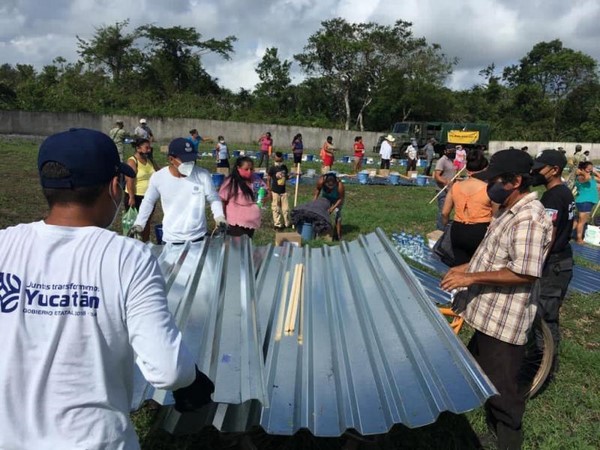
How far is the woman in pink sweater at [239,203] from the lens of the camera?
5527 millimetres

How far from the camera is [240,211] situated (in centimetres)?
554

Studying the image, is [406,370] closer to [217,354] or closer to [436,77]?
[217,354]

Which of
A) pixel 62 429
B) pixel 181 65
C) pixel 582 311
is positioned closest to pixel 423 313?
pixel 62 429

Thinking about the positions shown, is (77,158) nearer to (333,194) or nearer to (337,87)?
(333,194)

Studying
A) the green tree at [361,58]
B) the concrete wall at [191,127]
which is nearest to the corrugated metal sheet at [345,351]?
the concrete wall at [191,127]

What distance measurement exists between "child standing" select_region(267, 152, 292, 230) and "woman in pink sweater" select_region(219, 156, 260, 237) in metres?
2.91

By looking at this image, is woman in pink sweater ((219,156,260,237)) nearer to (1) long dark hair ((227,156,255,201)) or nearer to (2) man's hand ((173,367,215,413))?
(1) long dark hair ((227,156,255,201))

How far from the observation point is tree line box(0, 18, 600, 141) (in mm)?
39062

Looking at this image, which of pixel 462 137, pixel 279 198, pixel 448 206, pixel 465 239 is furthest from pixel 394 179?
pixel 462 137

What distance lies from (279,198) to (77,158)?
293 inches

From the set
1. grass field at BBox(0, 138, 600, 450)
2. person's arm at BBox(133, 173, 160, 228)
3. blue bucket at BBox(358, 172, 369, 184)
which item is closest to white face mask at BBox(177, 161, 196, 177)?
person's arm at BBox(133, 173, 160, 228)

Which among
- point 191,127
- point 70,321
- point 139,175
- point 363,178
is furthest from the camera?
point 191,127

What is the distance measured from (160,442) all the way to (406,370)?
156cm

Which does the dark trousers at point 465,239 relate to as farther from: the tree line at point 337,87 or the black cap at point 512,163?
Answer: the tree line at point 337,87
